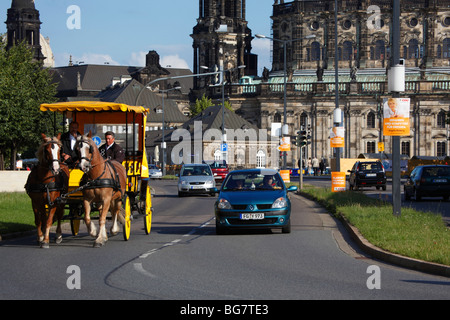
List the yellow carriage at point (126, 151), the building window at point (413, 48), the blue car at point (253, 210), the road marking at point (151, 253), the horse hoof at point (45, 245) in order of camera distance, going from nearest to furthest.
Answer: the road marking at point (151, 253) → the horse hoof at point (45, 245) → the yellow carriage at point (126, 151) → the blue car at point (253, 210) → the building window at point (413, 48)

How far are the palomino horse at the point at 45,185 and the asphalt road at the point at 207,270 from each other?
573 mm

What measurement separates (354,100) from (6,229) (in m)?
104

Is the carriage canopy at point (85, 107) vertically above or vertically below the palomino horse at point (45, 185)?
above

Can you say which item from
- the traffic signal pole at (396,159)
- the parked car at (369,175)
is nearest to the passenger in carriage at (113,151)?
the traffic signal pole at (396,159)

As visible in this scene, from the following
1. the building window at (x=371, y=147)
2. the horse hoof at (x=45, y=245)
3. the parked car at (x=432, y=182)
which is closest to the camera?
the horse hoof at (x=45, y=245)

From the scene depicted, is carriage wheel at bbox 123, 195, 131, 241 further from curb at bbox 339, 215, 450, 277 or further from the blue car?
curb at bbox 339, 215, 450, 277

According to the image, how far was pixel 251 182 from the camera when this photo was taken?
21312 mm

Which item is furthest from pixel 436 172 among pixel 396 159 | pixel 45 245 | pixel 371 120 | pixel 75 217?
pixel 371 120

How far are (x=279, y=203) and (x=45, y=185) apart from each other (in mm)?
5778

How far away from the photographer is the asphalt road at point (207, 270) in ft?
35.8

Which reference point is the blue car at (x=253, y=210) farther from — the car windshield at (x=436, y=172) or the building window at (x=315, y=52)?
the building window at (x=315, y=52)

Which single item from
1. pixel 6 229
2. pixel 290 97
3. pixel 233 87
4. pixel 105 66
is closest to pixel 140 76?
pixel 105 66

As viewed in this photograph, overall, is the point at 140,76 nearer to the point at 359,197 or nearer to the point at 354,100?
the point at 354,100

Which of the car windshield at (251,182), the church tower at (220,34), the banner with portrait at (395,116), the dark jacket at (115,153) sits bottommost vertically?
the car windshield at (251,182)
